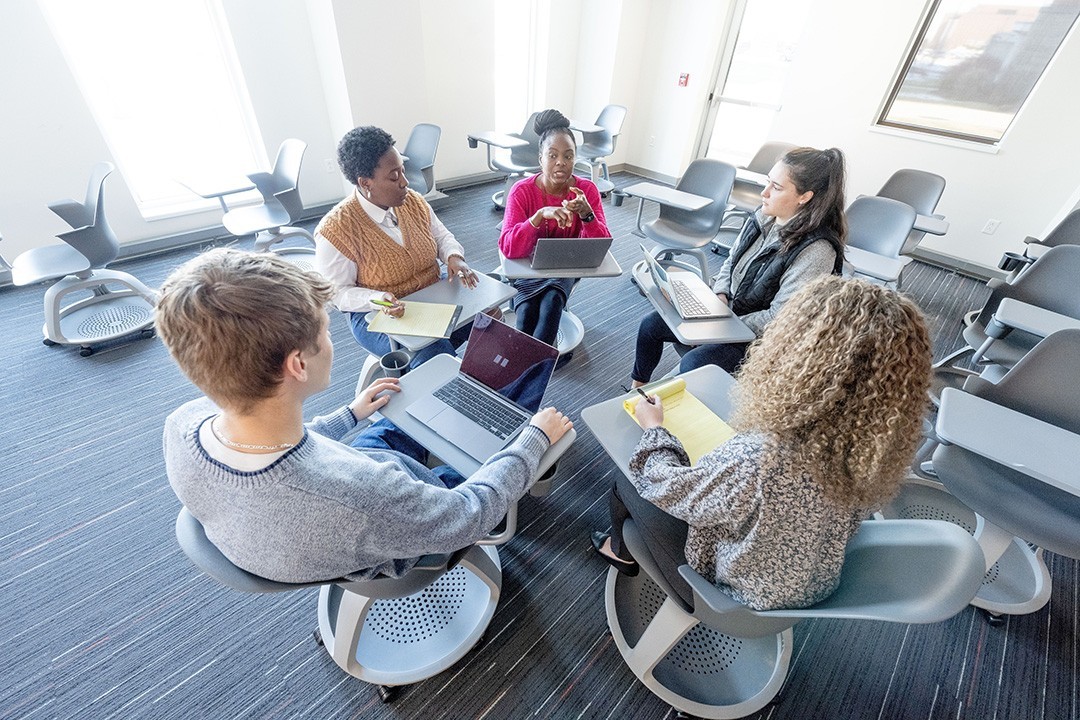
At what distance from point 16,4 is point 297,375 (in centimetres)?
380

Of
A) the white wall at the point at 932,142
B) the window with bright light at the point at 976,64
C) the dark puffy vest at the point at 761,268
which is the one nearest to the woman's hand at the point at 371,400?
the dark puffy vest at the point at 761,268

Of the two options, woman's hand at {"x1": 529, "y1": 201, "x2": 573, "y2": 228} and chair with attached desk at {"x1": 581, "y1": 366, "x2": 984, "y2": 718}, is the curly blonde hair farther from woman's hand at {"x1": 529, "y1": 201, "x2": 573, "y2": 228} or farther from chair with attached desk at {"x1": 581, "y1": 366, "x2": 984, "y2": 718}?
woman's hand at {"x1": 529, "y1": 201, "x2": 573, "y2": 228}

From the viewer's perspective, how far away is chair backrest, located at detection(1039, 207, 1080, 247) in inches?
107

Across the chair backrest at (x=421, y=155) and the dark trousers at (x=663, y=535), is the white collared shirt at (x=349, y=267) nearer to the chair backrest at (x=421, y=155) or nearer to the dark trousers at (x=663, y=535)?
the dark trousers at (x=663, y=535)

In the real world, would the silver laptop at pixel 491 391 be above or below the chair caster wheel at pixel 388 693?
above

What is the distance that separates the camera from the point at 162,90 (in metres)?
3.33

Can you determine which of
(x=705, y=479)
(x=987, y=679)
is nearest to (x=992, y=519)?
(x=987, y=679)

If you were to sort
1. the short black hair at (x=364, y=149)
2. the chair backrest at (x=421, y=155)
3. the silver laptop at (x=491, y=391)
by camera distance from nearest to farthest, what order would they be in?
the silver laptop at (x=491, y=391), the short black hair at (x=364, y=149), the chair backrest at (x=421, y=155)

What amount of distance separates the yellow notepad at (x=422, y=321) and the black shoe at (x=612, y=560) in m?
0.98

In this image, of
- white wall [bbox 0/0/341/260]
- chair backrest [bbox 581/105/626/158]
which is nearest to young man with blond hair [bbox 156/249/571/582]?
white wall [bbox 0/0/341/260]

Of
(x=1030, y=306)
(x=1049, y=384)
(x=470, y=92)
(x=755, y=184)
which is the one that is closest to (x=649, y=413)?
(x=1049, y=384)

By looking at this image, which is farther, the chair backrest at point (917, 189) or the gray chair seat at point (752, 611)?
the chair backrest at point (917, 189)

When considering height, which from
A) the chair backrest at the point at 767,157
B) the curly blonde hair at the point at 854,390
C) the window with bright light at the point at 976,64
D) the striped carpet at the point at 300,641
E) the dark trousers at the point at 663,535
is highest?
the window with bright light at the point at 976,64

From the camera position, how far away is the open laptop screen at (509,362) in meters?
1.27
